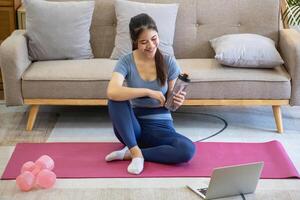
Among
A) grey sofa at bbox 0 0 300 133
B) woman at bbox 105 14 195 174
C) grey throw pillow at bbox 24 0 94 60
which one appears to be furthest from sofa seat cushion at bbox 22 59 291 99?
woman at bbox 105 14 195 174

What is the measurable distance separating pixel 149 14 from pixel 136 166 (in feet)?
3.87

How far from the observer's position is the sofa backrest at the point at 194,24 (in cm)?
350

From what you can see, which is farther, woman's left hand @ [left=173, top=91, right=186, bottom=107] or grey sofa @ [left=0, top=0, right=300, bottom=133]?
grey sofa @ [left=0, top=0, right=300, bottom=133]

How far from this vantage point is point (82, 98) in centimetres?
310

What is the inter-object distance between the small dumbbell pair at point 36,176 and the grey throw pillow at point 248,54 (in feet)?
4.13

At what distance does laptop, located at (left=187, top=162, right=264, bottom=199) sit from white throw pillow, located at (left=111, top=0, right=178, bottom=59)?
124 centimetres

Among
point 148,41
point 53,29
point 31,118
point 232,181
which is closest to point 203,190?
point 232,181

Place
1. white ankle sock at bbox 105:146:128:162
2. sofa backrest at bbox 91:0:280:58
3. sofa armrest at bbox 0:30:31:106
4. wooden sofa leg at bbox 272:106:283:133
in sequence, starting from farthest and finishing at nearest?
sofa backrest at bbox 91:0:280:58 < wooden sofa leg at bbox 272:106:283:133 < sofa armrest at bbox 0:30:31:106 < white ankle sock at bbox 105:146:128:162

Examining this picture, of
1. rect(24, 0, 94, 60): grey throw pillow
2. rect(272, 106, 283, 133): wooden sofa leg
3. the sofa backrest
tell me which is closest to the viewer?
rect(272, 106, 283, 133): wooden sofa leg

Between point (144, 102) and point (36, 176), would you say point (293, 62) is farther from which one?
point (36, 176)

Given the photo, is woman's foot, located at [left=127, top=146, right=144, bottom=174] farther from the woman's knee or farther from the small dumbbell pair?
the small dumbbell pair

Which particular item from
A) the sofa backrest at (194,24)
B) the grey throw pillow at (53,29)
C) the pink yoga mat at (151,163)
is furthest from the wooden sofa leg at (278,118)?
the grey throw pillow at (53,29)

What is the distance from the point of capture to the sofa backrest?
3.50 metres

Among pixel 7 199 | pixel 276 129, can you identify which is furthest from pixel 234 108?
pixel 7 199
